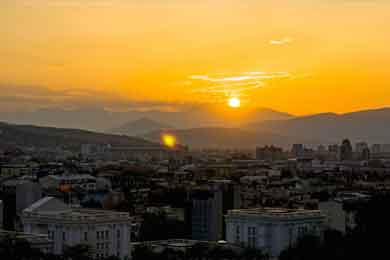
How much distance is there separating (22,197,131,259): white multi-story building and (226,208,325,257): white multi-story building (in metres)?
4.61

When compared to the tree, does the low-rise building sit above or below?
above

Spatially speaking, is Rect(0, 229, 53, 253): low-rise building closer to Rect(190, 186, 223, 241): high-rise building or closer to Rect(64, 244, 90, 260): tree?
Rect(64, 244, 90, 260): tree

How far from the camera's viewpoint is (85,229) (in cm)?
3656

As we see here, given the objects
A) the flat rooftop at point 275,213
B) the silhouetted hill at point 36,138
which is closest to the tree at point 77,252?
the flat rooftop at point 275,213

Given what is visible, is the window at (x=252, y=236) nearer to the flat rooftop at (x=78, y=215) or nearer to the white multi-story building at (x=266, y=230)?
the white multi-story building at (x=266, y=230)

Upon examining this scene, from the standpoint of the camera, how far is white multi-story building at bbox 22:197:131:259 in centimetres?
3641

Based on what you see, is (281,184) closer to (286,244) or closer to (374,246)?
(286,244)

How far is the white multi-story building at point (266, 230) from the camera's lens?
133 ft

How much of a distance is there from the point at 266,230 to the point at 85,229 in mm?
7132

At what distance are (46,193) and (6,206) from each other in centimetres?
917

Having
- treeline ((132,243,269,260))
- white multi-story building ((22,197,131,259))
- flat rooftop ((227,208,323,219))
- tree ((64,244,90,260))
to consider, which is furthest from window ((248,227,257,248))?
tree ((64,244,90,260))

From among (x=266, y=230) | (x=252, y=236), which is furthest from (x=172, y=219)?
(x=266, y=230)

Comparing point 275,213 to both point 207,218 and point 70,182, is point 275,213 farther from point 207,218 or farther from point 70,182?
point 70,182

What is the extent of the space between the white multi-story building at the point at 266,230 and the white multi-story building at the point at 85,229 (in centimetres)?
461
